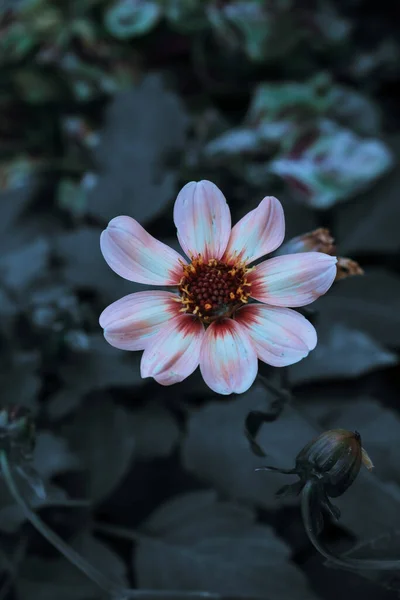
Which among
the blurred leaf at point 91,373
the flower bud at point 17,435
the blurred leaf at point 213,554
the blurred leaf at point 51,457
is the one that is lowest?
the blurred leaf at point 213,554

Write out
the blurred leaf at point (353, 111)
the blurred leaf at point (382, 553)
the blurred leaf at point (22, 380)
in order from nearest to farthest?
the blurred leaf at point (382, 553), the blurred leaf at point (22, 380), the blurred leaf at point (353, 111)

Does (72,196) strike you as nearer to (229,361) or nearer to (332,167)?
(332,167)

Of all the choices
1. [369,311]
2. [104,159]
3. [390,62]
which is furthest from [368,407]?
[390,62]

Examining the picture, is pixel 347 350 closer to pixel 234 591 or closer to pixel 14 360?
pixel 234 591

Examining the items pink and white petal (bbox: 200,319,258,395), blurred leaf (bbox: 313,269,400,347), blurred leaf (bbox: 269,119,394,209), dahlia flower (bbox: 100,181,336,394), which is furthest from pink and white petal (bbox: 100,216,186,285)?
blurred leaf (bbox: 269,119,394,209)

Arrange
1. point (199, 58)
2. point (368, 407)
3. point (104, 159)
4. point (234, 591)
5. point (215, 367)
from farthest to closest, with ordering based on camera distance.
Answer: point (199, 58) < point (104, 159) < point (368, 407) < point (234, 591) < point (215, 367)

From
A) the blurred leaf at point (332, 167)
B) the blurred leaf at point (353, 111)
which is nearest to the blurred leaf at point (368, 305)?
the blurred leaf at point (332, 167)

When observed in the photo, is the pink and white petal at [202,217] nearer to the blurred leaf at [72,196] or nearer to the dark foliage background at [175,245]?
the dark foliage background at [175,245]
